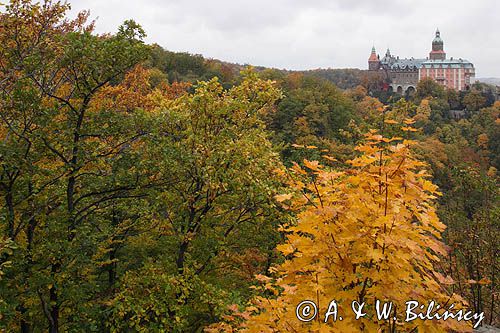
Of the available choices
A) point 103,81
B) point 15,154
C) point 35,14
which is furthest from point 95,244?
point 35,14

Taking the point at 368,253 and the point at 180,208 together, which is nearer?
the point at 368,253

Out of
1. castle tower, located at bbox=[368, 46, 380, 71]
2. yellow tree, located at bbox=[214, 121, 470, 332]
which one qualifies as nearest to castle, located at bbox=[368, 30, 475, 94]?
castle tower, located at bbox=[368, 46, 380, 71]

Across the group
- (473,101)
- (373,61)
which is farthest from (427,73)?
(473,101)

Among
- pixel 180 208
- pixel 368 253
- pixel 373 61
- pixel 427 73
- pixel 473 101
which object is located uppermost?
pixel 373 61

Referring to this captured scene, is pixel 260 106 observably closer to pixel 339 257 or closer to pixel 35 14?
pixel 35 14

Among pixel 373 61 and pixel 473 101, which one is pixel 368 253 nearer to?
pixel 473 101

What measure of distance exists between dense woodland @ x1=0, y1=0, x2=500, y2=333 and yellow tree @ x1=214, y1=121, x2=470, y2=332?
2 centimetres

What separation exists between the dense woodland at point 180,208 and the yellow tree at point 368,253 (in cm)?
2

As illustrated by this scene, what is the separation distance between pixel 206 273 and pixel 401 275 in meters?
7.81

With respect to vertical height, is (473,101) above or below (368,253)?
above

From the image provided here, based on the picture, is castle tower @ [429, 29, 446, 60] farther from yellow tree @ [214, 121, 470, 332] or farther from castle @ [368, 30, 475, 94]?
yellow tree @ [214, 121, 470, 332]

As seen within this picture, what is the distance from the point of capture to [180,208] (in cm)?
916

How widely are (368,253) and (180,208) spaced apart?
6.30 m

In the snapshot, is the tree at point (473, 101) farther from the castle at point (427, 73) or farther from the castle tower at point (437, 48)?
the castle tower at point (437, 48)
